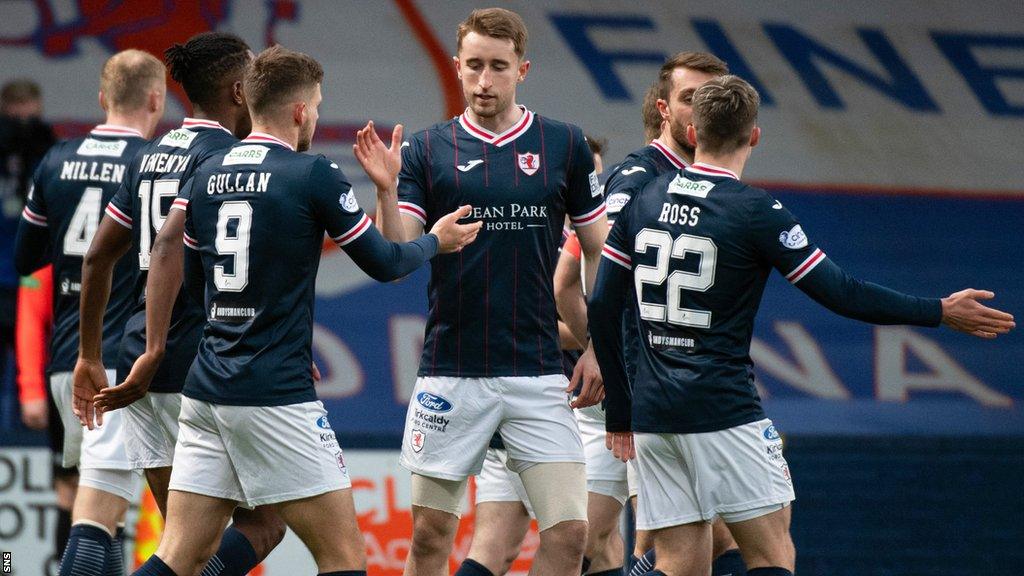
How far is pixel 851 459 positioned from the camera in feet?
22.5

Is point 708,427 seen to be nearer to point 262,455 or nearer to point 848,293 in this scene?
point 848,293

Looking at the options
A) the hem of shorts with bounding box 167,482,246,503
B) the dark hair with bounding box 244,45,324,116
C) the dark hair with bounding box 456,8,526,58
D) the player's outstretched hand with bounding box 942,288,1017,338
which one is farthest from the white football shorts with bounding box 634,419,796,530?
the dark hair with bounding box 244,45,324,116

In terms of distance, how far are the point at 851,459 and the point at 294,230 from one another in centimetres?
368

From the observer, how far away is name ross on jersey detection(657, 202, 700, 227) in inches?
168

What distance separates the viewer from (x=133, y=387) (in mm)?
4496

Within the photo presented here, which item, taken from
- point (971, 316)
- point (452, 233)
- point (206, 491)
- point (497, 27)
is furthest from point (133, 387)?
point (971, 316)

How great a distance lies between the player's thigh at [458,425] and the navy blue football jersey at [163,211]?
0.80m

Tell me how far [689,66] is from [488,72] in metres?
0.93

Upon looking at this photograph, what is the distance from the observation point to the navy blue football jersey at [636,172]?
16.1 feet

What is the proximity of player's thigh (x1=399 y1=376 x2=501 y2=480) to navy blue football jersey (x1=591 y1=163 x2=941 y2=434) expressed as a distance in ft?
1.55

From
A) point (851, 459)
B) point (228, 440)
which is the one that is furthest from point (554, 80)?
point (228, 440)

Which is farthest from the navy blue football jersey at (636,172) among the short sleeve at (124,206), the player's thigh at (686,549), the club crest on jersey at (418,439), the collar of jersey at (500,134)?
the short sleeve at (124,206)

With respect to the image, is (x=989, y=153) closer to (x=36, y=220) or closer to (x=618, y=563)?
(x=618, y=563)

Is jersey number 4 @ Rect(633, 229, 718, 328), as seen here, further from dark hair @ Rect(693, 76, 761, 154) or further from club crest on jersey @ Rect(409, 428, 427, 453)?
club crest on jersey @ Rect(409, 428, 427, 453)
